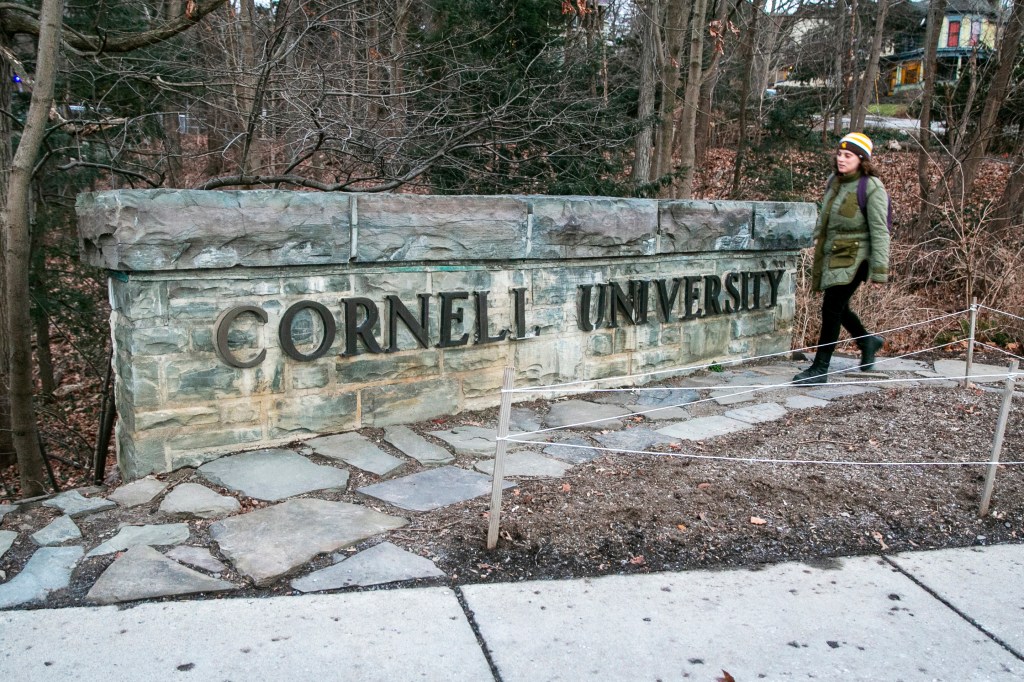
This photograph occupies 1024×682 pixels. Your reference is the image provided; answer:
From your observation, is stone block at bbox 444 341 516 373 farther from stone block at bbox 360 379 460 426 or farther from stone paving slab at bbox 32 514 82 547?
stone paving slab at bbox 32 514 82 547

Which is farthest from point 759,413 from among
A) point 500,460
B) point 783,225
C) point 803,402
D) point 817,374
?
point 500,460

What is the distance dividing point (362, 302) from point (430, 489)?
1265 mm

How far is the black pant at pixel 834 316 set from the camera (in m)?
6.15

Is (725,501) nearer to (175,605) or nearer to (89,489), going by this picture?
(175,605)

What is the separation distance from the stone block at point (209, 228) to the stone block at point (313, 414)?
0.78 meters

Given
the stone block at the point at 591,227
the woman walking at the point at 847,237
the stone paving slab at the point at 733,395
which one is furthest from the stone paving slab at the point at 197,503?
the woman walking at the point at 847,237

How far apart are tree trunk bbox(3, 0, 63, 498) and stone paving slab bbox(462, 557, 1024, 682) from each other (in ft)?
12.3

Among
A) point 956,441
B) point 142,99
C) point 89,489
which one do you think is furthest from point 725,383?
point 142,99

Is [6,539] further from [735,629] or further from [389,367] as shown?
[735,629]

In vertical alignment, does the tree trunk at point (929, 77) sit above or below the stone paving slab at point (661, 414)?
above

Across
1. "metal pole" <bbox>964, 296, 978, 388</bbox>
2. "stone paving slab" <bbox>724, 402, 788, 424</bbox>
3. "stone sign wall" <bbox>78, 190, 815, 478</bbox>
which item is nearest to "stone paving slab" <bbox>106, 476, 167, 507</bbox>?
"stone sign wall" <bbox>78, 190, 815, 478</bbox>

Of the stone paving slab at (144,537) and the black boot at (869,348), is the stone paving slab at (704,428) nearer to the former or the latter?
the black boot at (869,348)

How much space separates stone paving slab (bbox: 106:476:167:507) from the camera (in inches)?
151

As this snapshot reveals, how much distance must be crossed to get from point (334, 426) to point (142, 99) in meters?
6.29
